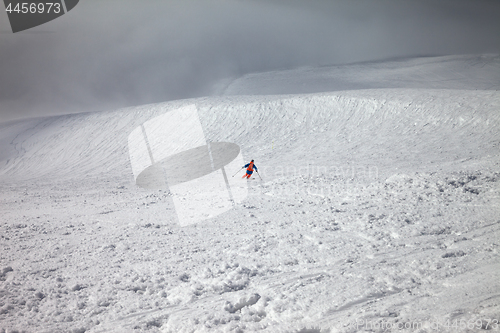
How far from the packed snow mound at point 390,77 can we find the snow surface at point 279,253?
18.0 meters

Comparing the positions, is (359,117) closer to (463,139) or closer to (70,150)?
(463,139)

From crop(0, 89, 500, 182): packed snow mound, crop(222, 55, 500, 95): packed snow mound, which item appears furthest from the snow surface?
crop(222, 55, 500, 95): packed snow mound

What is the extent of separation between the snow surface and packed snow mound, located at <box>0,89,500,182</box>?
1734mm

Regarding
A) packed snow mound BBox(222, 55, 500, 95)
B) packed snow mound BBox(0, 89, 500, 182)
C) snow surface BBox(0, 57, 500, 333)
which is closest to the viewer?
snow surface BBox(0, 57, 500, 333)

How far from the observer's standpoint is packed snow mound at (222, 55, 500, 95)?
29.8 meters

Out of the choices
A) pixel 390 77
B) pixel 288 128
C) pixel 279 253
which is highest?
pixel 390 77

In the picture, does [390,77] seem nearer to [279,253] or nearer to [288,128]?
[288,128]

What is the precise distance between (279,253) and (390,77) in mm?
32169

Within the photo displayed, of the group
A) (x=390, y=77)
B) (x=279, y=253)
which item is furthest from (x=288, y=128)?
(x=390, y=77)

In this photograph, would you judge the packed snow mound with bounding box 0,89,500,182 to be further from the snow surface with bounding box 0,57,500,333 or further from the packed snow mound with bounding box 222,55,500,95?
the packed snow mound with bounding box 222,55,500,95

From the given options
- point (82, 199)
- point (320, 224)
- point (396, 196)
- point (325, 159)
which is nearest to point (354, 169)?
point (325, 159)

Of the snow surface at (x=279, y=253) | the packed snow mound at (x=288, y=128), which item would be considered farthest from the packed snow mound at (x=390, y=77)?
the snow surface at (x=279, y=253)

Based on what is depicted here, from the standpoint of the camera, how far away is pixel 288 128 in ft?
66.0

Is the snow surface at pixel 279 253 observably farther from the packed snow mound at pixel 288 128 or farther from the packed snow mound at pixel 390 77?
the packed snow mound at pixel 390 77
